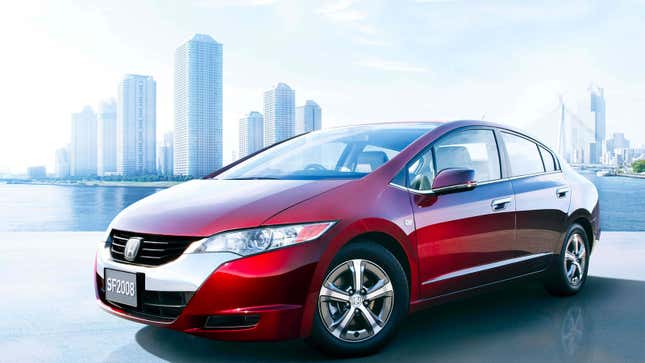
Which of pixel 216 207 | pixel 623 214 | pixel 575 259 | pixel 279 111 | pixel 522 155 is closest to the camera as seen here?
pixel 216 207

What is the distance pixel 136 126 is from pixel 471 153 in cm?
18249

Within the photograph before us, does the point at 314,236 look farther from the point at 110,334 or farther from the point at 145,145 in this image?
the point at 145,145

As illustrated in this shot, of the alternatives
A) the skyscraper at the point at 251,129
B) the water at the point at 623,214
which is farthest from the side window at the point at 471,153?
the skyscraper at the point at 251,129

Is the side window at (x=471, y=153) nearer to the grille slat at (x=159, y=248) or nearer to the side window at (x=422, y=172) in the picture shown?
the side window at (x=422, y=172)

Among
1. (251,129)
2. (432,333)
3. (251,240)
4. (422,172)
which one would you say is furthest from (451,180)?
(251,129)

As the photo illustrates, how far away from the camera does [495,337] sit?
3959 millimetres

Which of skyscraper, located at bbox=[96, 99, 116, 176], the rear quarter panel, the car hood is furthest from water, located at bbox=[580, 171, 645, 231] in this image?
skyscraper, located at bbox=[96, 99, 116, 176]

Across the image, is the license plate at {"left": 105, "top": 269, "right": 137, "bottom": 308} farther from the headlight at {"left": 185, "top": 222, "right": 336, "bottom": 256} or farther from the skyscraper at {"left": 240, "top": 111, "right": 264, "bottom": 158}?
the skyscraper at {"left": 240, "top": 111, "right": 264, "bottom": 158}

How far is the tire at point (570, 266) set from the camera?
16.7 ft

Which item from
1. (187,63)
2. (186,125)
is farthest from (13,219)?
(187,63)

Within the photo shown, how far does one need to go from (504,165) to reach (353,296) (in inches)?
70.4

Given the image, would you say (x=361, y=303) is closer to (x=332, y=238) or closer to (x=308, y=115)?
(x=332, y=238)

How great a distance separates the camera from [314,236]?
10.4 ft

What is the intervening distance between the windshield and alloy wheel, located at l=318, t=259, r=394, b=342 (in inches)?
22.0
